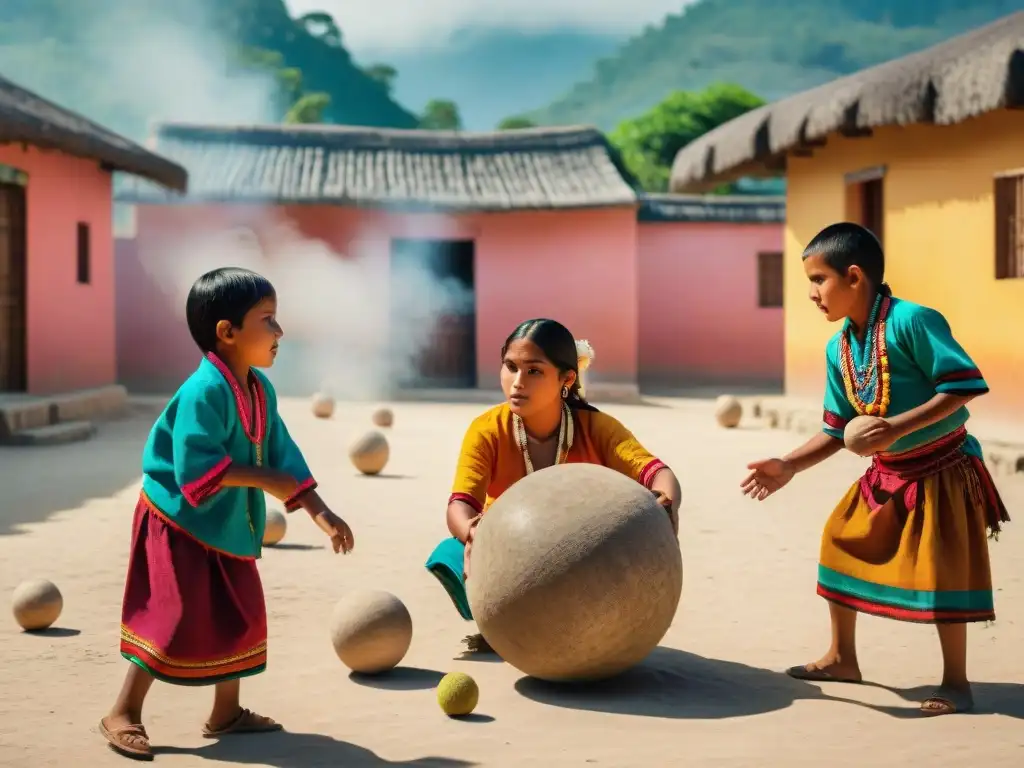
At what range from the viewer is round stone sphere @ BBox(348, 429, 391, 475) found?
1077 cm

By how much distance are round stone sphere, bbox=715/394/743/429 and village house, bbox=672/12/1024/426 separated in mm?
1200

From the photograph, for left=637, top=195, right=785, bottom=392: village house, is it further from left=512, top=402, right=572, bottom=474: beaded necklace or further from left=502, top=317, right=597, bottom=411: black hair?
left=502, top=317, right=597, bottom=411: black hair

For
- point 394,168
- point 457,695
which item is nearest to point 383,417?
point 394,168

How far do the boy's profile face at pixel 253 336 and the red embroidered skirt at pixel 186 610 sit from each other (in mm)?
549

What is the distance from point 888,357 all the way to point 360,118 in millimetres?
64909

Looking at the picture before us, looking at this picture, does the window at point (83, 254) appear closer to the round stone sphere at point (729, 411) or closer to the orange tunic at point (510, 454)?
the round stone sphere at point (729, 411)

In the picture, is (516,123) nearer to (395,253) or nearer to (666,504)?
(395,253)

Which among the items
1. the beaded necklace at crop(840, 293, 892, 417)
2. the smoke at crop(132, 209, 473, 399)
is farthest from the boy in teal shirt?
the smoke at crop(132, 209, 473, 399)

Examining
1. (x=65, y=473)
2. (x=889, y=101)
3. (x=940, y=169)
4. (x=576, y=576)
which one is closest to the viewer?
(x=576, y=576)

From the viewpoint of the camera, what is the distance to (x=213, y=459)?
385 cm

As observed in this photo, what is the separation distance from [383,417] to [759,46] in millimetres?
146151

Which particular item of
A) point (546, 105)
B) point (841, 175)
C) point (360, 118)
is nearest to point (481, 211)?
point (841, 175)

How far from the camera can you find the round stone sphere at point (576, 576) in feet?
14.0

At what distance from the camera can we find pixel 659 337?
79.6 ft
